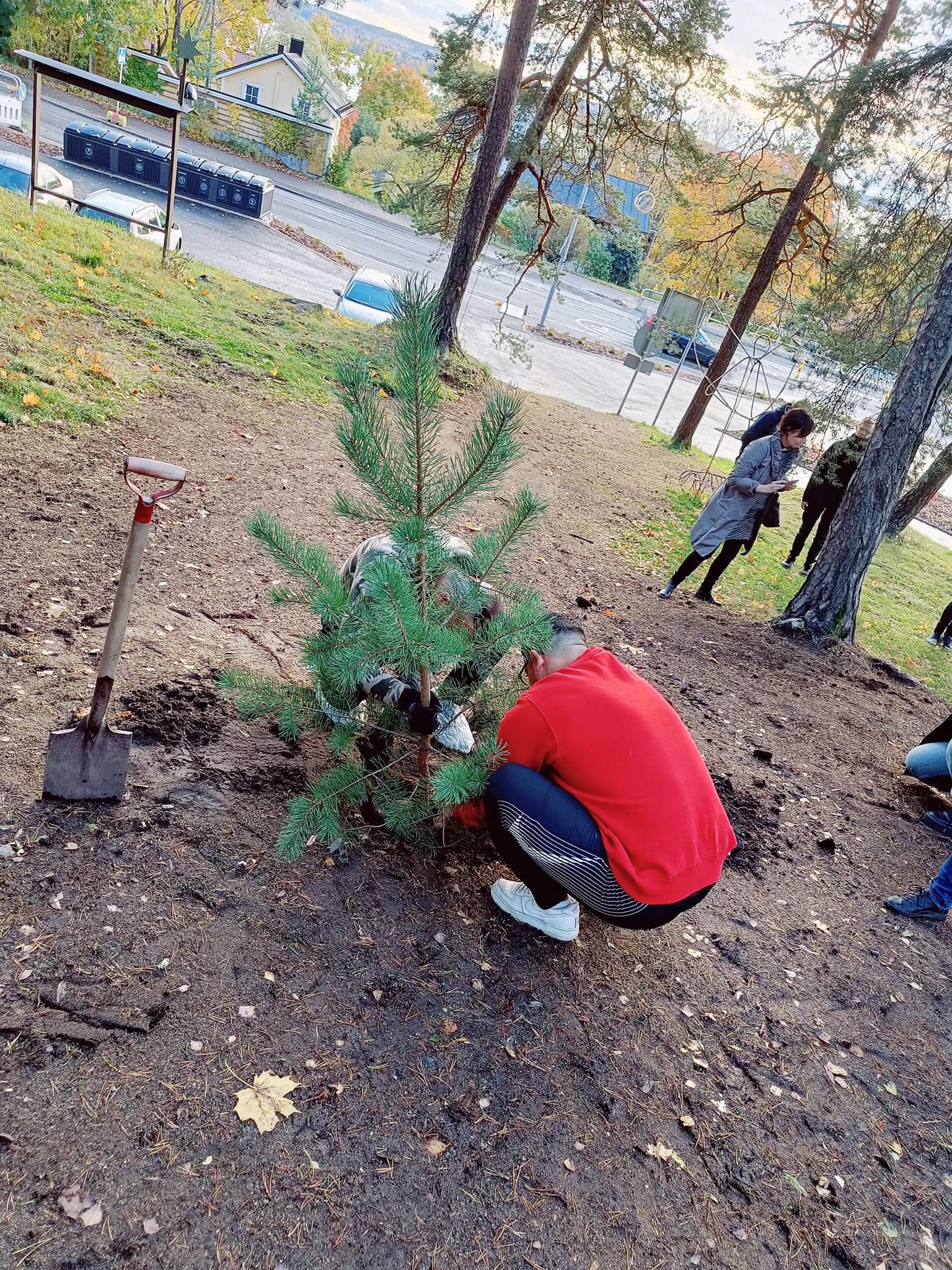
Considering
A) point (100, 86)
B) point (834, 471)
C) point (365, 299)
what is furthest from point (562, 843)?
point (365, 299)

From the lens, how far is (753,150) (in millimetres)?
9953

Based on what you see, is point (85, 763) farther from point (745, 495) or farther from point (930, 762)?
point (745, 495)

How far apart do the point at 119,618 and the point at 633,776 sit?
1.61m

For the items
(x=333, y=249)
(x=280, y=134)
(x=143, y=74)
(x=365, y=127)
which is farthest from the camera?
(x=365, y=127)

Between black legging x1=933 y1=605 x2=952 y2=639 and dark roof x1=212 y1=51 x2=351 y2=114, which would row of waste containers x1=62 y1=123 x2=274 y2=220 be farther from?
dark roof x1=212 y1=51 x2=351 y2=114

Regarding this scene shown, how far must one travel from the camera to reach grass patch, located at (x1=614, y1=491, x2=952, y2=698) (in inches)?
268

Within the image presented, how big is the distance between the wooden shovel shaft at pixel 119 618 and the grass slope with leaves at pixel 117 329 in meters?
2.67

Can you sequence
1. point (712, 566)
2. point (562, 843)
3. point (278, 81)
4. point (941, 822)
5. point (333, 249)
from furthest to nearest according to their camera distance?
point (278, 81) → point (333, 249) → point (712, 566) → point (941, 822) → point (562, 843)

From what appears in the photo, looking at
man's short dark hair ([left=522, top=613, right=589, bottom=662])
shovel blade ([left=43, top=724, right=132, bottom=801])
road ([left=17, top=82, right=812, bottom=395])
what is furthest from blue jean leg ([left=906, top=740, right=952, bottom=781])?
road ([left=17, top=82, right=812, bottom=395])

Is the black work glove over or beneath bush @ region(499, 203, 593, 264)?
beneath

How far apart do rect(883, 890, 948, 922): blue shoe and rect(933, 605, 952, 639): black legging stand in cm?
528

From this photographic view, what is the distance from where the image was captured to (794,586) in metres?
7.72

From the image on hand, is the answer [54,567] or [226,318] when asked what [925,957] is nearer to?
[54,567]

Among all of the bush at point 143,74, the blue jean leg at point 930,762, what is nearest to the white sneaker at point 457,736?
the blue jean leg at point 930,762
